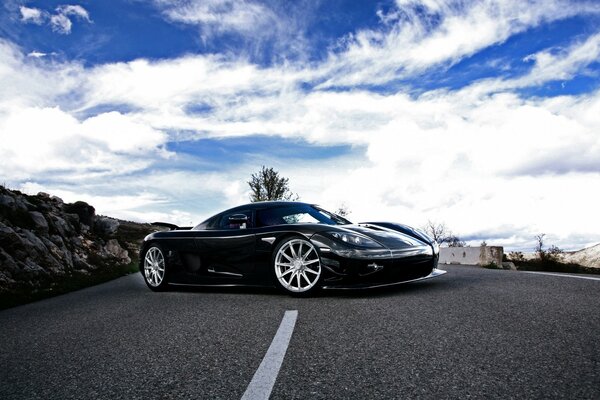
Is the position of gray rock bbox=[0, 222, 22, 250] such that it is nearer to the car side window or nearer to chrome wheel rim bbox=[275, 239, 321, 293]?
the car side window

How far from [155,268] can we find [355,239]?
3.48 metres

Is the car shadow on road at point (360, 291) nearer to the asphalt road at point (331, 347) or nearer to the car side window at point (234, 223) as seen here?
the asphalt road at point (331, 347)

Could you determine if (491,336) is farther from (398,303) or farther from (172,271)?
(172,271)

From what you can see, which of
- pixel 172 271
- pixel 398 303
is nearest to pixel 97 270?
pixel 172 271

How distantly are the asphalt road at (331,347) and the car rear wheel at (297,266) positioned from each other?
7.1 inches

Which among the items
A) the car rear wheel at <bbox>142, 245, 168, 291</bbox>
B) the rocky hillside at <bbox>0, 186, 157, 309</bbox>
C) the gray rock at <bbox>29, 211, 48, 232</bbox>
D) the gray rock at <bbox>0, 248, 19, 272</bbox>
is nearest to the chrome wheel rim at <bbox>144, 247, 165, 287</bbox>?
the car rear wheel at <bbox>142, 245, 168, 291</bbox>

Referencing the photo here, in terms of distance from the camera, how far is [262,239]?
6562 mm

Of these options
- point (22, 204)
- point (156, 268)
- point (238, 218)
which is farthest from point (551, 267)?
point (22, 204)

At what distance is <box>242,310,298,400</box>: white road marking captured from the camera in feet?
8.54

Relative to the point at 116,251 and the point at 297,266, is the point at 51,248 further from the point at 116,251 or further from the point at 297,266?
the point at 297,266

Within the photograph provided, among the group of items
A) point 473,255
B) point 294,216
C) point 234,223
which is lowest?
point 473,255

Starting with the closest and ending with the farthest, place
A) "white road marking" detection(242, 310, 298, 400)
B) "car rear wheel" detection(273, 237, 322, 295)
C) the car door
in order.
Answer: "white road marking" detection(242, 310, 298, 400) < "car rear wheel" detection(273, 237, 322, 295) < the car door

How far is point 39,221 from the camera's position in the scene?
1332 cm

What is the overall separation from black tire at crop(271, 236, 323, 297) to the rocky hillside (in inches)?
177
